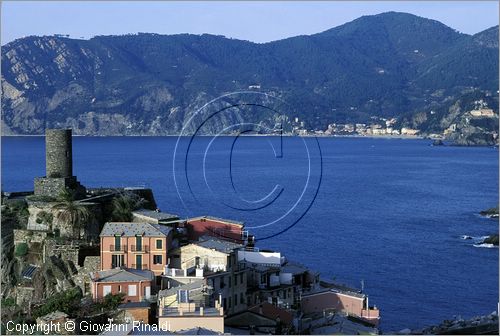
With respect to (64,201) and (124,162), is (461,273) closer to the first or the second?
(64,201)

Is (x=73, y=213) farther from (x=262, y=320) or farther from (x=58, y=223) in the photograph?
(x=262, y=320)

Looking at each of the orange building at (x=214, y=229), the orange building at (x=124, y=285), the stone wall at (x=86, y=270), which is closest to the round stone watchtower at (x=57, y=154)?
the orange building at (x=214, y=229)

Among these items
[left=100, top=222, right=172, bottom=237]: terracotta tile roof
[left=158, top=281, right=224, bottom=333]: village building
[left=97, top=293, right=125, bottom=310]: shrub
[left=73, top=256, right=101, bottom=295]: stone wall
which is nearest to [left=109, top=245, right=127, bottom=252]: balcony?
[left=100, top=222, right=172, bottom=237]: terracotta tile roof

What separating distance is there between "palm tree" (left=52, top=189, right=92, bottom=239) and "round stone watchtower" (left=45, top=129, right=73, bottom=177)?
1196 mm

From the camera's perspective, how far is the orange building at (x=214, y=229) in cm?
2053

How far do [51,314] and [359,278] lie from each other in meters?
18.1

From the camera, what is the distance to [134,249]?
56.5 ft

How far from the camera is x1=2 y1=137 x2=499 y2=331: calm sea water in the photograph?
29156mm

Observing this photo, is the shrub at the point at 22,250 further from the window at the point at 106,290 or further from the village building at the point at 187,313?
the village building at the point at 187,313

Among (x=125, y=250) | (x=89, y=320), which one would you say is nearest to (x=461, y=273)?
(x=125, y=250)

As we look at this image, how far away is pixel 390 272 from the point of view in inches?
1243

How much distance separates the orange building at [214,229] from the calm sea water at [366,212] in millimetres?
3409

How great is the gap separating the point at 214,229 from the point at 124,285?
5688 millimetres

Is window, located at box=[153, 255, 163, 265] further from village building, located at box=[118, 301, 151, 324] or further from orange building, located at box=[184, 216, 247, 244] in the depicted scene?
village building, located at box=[118, 301, 151, 324]
